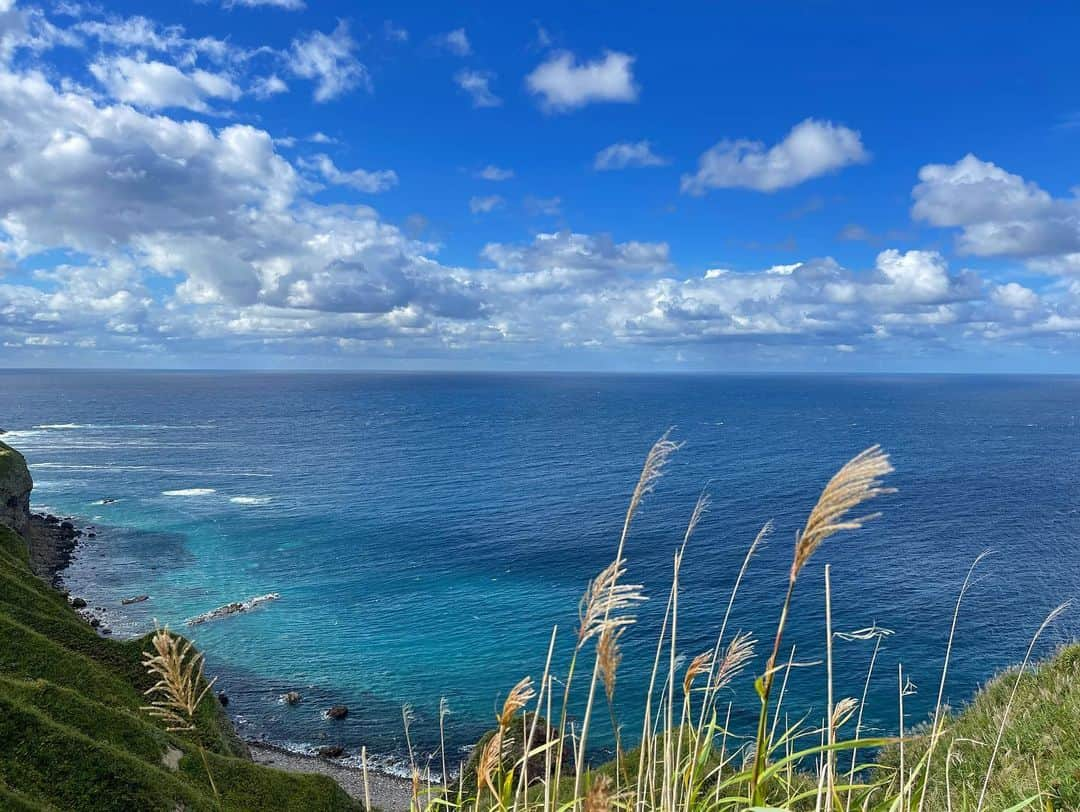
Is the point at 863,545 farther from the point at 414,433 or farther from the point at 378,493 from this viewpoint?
the point at 414,433

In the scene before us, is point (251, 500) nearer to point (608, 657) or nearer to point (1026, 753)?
point (1026, 753)

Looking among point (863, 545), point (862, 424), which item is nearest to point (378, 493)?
point (863, 545)

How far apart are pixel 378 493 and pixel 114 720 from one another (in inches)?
3201

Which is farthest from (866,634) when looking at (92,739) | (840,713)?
(92,739)

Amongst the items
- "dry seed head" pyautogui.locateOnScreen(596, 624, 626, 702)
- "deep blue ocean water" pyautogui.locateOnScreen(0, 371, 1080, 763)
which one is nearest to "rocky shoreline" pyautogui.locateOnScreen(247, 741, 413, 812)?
"deep blue ocean water" pyautogui.locateOnScreen(0, 371, 1080, 763)

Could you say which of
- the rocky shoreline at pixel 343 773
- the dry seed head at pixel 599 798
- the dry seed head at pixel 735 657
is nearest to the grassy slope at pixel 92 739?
the rocky shoreline at pixel 343 773

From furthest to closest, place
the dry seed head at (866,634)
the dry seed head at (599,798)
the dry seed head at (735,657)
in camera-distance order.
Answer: the dry seed head at (735,657) < the dry seed head at (866,634) < the dry seed head at (599,798)

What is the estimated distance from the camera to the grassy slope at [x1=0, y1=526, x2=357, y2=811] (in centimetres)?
2338

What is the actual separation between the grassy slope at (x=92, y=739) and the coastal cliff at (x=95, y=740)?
0.15 ft

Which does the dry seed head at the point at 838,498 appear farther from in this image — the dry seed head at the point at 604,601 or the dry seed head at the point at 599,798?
the dry seed head at the point at 599,798

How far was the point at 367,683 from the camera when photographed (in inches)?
2098

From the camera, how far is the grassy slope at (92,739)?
76.7ft

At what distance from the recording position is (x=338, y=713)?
49031 mm

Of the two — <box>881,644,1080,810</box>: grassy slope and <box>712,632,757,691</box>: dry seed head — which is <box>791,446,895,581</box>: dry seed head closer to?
<box>712,632,757,691</box>: dry seed head
